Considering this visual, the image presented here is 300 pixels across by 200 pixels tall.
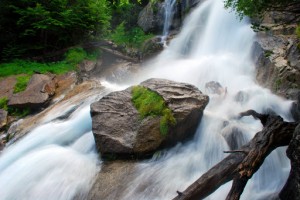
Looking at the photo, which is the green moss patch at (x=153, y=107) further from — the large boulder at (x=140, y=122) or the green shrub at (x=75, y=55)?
the green shrub at (x=75, y=55)

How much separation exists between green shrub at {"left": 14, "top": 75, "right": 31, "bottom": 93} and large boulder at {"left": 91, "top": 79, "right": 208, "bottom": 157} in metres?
4.44

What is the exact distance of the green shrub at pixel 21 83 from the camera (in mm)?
9952

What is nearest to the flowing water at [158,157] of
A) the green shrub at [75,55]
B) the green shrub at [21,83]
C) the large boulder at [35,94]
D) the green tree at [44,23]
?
the large boulder at [35,94]

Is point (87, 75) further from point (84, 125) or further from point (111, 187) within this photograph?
point (111, 187)

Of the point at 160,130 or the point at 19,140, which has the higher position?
the point at 160,130

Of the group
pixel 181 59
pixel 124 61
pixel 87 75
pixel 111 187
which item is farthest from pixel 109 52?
pixel 111 187

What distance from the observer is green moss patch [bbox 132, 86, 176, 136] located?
6051mm

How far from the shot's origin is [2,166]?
6.52m

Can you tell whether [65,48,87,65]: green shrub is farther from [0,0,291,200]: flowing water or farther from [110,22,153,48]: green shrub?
[0,0,291,200]: flowing water

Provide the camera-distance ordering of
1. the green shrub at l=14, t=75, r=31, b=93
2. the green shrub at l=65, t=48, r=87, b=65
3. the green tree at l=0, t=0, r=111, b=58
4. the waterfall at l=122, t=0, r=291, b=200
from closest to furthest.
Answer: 1. the waterfall at l=122, t=0, r=291, b=200
2. the green shrub at l=14, t=75, r=31, b=93
3. the green tree at l=0, t=0, r=111, b=58
4. the green shrub at l=65, t=48, r=87, b=65

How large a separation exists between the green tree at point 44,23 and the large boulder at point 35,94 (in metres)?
2.51

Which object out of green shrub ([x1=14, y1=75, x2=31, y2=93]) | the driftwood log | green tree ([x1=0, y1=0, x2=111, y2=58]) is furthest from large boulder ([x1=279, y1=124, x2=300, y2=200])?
green tree ([x1=0, y1=0, x2=111, y2=58])

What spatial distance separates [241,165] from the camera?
12.0 ft

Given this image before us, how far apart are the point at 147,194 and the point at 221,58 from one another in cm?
776
